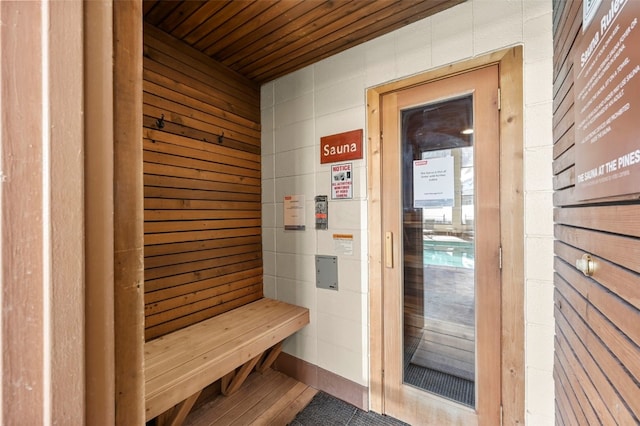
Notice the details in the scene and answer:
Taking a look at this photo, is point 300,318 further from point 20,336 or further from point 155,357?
point 20,336

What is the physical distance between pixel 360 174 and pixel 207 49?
1.52 m

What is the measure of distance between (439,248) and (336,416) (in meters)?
1.39

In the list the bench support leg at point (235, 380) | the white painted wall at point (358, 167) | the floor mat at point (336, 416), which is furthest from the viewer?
the bench support leg at point (235, 380)

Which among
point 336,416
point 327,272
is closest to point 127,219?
point 327,272

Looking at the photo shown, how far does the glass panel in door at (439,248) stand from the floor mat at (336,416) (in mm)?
344

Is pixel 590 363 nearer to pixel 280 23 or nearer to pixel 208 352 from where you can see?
pixel 208 352

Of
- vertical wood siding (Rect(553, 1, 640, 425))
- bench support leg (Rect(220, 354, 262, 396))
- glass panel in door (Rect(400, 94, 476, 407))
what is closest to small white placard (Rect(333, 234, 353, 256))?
glass panel in door (Rect(400, 94, 476, 407))

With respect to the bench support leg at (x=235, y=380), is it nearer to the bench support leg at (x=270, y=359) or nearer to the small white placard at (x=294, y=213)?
the bench support leg at (x=270, y=359)

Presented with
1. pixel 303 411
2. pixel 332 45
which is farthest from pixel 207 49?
pixel 303 411

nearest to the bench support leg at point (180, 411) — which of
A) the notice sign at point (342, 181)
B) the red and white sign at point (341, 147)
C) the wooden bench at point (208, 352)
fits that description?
the wooden bench at point (208, 352)

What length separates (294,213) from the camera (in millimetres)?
2426

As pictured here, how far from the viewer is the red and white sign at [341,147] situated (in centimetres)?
208

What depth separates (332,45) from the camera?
2.11 metres

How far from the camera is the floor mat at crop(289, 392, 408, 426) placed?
1.93 metres
